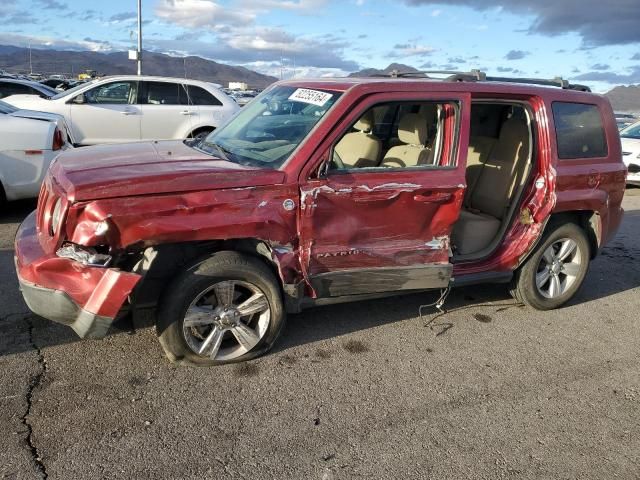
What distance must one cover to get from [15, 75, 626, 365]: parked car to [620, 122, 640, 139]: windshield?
29.8 feet

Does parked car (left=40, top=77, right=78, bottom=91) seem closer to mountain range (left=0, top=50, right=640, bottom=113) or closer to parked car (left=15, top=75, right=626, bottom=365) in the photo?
parked car (left=15, top=75, right=626, bottom=365)

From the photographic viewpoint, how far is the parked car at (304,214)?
315cm

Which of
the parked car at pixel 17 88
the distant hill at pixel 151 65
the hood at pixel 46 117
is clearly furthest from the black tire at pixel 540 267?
the distant hill at pixel 151 65

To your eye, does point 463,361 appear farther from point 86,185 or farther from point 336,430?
point 86,185

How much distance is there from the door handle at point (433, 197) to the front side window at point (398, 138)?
217 mm

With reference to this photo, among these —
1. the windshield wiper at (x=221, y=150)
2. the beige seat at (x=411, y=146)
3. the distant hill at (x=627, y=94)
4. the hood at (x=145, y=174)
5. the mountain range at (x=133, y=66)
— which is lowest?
the mountain range at (x=133, y=66)

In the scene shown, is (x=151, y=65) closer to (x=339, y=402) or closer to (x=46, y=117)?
(x=46, y=117)

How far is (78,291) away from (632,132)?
13263mm

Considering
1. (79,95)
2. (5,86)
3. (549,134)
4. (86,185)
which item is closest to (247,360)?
(86,185)

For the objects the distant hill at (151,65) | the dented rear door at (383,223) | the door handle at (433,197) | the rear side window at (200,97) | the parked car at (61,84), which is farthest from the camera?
the distant hill at (151,65)

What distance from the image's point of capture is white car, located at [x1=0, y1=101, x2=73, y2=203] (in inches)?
245

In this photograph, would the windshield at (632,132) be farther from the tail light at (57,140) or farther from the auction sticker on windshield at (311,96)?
the tail light at (57,140)

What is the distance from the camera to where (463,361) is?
3.90m

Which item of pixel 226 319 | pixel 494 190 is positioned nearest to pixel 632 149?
pixel 494 190
